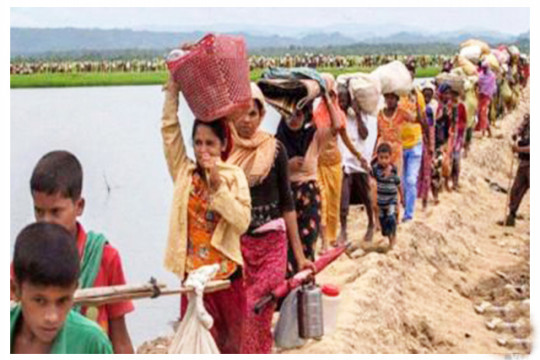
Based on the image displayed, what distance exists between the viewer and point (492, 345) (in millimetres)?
8695

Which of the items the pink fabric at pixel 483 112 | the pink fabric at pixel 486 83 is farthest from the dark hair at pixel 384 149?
the pink fabric at pixel 483 112

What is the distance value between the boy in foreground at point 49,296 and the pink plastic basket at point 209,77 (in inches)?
75.6

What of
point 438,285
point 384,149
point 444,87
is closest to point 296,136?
point 384,149

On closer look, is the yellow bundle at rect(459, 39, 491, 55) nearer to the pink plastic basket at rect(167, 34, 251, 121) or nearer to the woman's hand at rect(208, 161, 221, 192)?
the pink plastic basket at rect(167, 34, 251, 121)

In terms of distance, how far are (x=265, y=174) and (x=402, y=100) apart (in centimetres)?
467

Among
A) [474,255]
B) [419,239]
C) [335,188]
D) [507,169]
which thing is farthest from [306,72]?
[507,169]

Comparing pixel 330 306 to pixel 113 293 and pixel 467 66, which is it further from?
pixel 467 66

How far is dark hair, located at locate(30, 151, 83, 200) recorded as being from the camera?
403cm

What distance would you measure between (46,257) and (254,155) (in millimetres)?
2549

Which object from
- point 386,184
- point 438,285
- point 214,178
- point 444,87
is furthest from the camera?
point 444,87

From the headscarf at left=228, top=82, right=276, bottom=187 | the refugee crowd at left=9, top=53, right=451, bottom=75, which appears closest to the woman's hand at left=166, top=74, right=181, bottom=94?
the headscarf at left=228, top=82, right=276, bottom=187

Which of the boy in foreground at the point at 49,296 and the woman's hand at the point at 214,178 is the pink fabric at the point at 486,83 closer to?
the woman's hand at the point at 214,178

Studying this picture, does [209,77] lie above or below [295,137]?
above

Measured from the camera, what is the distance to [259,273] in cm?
586
